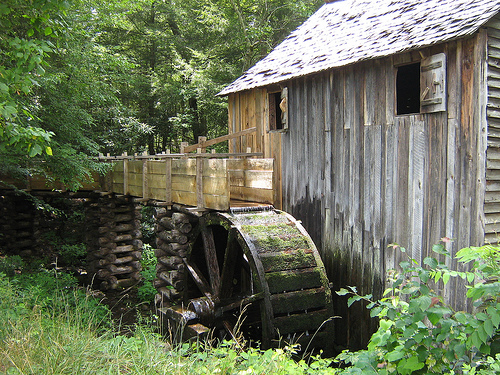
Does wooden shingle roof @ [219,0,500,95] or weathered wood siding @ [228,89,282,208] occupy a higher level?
wooden shingle roof @ [219,0,500,95]

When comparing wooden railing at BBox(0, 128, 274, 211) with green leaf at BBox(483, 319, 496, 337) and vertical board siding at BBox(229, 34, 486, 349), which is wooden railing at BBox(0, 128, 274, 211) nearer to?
vertical board siding at BBox(229, 34, 486, 349)

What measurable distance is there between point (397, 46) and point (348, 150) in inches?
72.3

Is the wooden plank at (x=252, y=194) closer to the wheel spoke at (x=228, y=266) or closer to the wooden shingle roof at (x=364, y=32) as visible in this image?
the wheel spoke at (x=228, y=266)

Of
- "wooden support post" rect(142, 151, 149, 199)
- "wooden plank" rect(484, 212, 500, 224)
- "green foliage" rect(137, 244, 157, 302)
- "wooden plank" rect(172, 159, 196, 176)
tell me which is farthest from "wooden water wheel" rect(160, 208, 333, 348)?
"green foliage" rect(137, 244, 157, 302)

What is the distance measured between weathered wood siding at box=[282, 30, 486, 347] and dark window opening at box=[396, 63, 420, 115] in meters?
2.73

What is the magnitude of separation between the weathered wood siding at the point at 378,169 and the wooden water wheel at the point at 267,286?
767 millimetres

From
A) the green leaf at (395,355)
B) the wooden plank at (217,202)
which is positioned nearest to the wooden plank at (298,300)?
the wooden plank at (217,202)

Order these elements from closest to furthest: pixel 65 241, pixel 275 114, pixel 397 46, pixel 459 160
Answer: pixel 459 160 → pixel 397 46 → pixel 275 114 → pixel 65 241

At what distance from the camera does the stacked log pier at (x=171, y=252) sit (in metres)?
8.69

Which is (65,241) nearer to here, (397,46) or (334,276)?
(334,276)

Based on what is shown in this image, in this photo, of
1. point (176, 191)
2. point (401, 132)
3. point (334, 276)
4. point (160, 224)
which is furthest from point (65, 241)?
point (401, 132)

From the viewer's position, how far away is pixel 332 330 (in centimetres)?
647

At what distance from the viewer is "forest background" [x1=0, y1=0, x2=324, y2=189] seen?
845 cm

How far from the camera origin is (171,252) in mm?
9078
